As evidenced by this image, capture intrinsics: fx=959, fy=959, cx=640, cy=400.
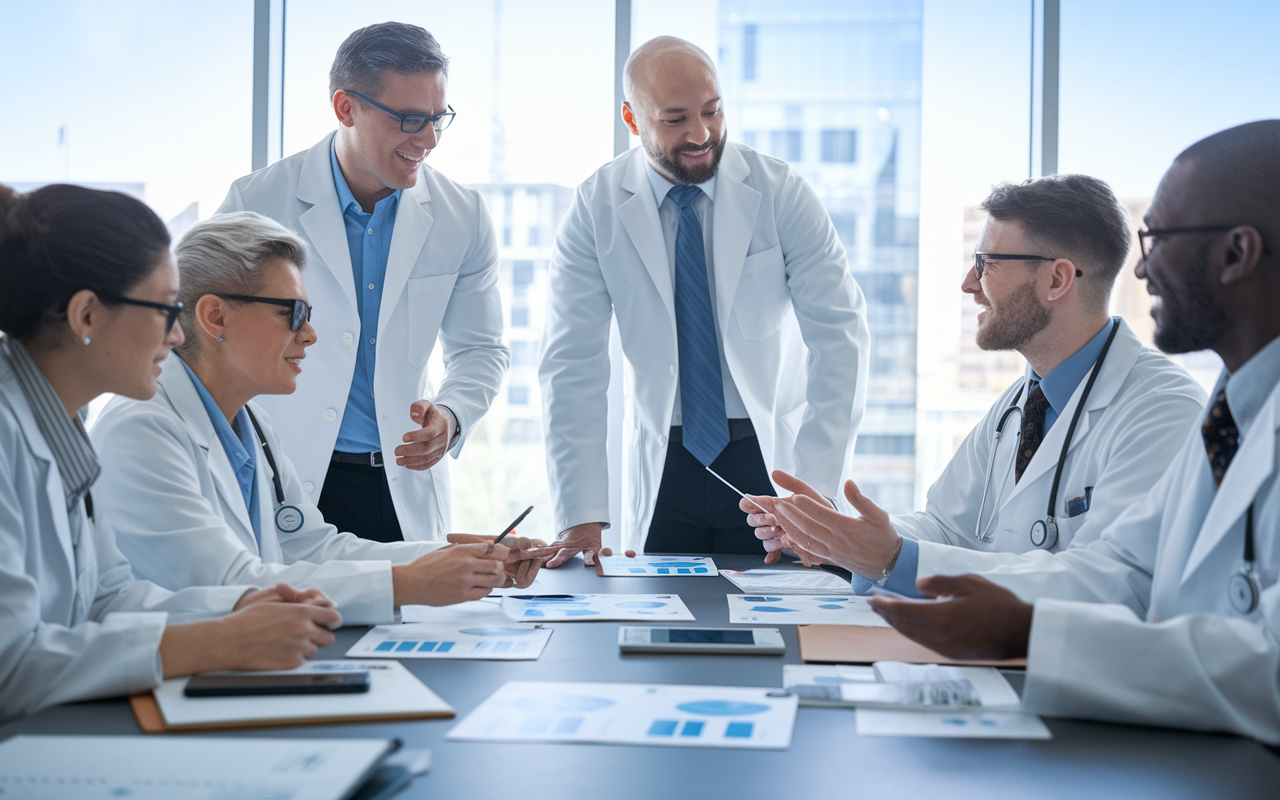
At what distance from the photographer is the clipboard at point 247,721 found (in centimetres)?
107

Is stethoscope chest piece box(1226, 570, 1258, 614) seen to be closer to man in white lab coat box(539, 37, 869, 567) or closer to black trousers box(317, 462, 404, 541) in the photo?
man in white lab coat box(539, 37, 869, 567)

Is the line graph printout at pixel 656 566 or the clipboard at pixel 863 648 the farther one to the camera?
the line graph printout at pixel 656 566

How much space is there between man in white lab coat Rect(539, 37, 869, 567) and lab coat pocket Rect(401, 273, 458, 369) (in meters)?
0.34

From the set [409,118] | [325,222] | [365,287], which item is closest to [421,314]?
[365,287]

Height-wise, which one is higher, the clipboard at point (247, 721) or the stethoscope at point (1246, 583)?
the stethoscope at point (1246, 583)

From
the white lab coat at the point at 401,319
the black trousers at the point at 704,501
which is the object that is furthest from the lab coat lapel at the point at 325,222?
the black trousers at the point at 704,501

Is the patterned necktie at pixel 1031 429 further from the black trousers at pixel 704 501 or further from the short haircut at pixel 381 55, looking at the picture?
the short haircut at pixel 381 55

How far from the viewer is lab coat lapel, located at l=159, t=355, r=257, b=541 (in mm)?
1796

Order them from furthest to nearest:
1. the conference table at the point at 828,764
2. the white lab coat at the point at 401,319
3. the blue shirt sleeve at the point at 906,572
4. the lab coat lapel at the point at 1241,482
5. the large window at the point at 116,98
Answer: the large window at the point at 116,98
the white lab coat at the point at 401,319
the blue shirt sleeve at the point at 906,572
the lab coat lapel at the point at 1241,482
the conference table at the point at 828,764

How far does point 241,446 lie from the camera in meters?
1.92

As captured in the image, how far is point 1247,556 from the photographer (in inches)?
50.2

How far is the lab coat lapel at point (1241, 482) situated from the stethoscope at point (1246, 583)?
0.06ft

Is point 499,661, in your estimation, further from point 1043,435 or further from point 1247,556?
point 1043,435

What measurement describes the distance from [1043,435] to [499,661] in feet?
4.57
